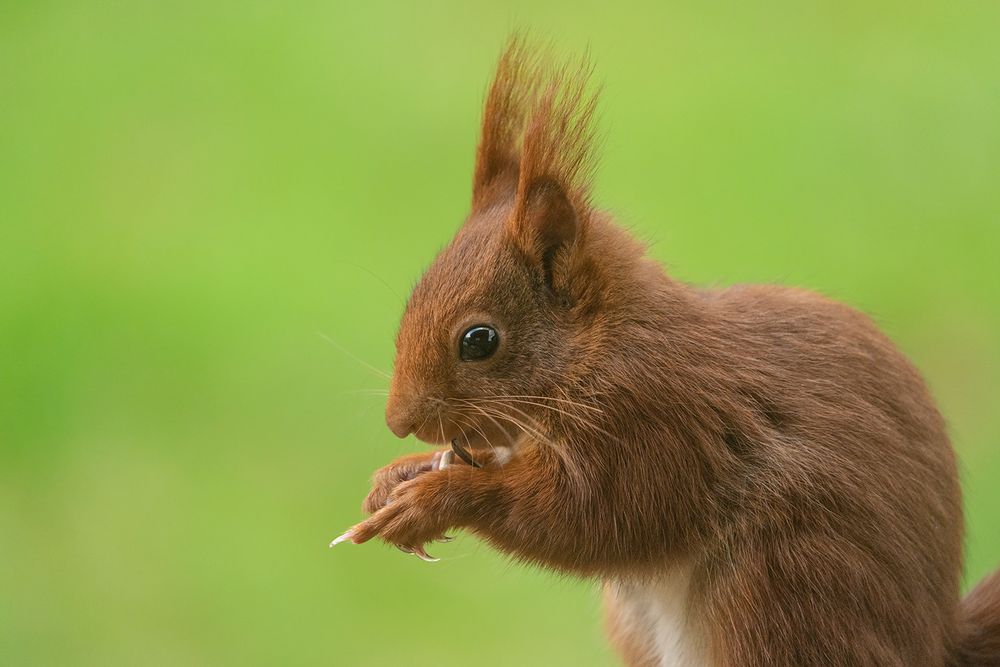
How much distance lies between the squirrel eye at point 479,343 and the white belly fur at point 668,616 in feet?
1.10

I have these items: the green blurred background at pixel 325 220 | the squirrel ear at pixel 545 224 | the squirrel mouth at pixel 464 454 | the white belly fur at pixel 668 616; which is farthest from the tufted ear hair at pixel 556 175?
the green blurred background at pixel 325 220

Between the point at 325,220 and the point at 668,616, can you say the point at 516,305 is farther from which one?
the point at 325,220

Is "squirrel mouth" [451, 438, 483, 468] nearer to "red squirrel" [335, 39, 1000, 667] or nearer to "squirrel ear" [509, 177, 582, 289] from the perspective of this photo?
"red squirrel" [335, 39, 1000, 667]

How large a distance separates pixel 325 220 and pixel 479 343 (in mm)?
1721

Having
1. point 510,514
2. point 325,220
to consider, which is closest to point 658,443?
point 510,514

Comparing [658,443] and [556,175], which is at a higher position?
[556,175]

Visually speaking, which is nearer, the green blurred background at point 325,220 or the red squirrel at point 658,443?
the red squirrel at point 658,443

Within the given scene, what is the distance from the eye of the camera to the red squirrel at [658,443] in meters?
1.48

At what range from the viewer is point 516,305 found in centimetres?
154

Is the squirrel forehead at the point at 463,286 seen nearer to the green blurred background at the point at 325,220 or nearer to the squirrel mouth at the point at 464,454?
the squirrel mouth at the point at 464,454

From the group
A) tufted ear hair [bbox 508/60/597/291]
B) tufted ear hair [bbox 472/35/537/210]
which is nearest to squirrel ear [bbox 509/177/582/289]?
tufted ear hair [bbox 508/60/597/291]

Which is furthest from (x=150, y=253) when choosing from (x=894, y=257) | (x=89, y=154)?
(x=894, y=257)

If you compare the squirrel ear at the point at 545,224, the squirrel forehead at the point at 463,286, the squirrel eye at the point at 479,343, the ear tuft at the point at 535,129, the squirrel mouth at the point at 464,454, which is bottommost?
the squirrel mouth at the point at 464,454

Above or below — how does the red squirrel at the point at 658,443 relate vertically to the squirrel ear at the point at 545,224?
below
